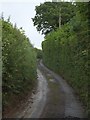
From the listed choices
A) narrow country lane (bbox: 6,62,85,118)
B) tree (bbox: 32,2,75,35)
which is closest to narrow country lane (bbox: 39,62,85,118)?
narrow country lane (bbox: 6,62,85,118)

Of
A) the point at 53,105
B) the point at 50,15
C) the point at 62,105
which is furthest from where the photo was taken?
the point at 50,15

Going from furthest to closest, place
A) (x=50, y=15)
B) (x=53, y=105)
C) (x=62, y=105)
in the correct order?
(x=50, y=15), (x=62, y=105), (x=53, y=105)

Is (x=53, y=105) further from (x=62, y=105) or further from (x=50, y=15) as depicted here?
(x=50, y=15)

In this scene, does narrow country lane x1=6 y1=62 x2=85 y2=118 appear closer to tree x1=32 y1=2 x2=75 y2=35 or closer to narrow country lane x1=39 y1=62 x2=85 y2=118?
narrow country lane x1=39 y1=62 x2=85 y2=118

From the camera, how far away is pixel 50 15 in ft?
179

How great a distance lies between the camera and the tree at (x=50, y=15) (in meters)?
53.1

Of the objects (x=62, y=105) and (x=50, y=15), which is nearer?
(x=62, y=105)

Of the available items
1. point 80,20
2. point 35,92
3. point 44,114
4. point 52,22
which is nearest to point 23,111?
point 44,114

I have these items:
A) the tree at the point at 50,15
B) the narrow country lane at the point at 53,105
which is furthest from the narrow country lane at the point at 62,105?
the tree at the point at 50,15

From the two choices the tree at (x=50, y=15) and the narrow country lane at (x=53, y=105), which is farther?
the tree at (x=50, y=15)

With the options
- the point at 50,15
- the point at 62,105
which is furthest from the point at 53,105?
the point at 50,15

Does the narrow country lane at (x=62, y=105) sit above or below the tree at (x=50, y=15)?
below

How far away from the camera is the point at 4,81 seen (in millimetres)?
15102

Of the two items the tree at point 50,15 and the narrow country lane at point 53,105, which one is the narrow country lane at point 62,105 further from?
the tree at point 50,15
